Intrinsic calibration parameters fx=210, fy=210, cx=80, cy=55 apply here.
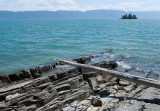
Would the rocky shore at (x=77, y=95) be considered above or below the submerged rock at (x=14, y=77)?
above

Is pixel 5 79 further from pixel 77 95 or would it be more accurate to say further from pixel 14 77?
pixel 77 95

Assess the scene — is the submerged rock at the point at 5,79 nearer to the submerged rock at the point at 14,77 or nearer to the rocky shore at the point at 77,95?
the submerged rock at the point at 14,77

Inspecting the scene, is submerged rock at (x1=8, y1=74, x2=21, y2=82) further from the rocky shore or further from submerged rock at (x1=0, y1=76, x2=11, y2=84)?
the rocky shore

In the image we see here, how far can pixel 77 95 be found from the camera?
40.3 ft

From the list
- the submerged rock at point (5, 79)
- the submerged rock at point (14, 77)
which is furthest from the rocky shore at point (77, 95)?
the submerged rock at point (14, 77)

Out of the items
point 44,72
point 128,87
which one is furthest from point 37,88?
point 44,72

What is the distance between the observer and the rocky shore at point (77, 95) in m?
10.8

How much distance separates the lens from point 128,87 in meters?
14.3

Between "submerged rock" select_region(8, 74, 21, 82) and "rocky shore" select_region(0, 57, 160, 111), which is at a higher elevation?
"rocky shore" select_region(0, 57, 160, 111)

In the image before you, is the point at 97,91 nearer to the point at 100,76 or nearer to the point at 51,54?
the point at 100,76

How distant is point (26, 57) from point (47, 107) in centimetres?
1759

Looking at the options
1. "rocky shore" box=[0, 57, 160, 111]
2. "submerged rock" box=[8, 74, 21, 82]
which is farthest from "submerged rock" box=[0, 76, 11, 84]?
"rocky shore" box=[0, 57, 160, 111]

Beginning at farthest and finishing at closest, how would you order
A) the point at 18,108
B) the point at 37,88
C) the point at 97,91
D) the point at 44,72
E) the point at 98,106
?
the point at 44,72
the point at 97,91
the point at 37,88
the point at 98,106
the point at 18,108

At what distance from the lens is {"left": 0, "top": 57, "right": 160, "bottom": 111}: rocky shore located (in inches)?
426
